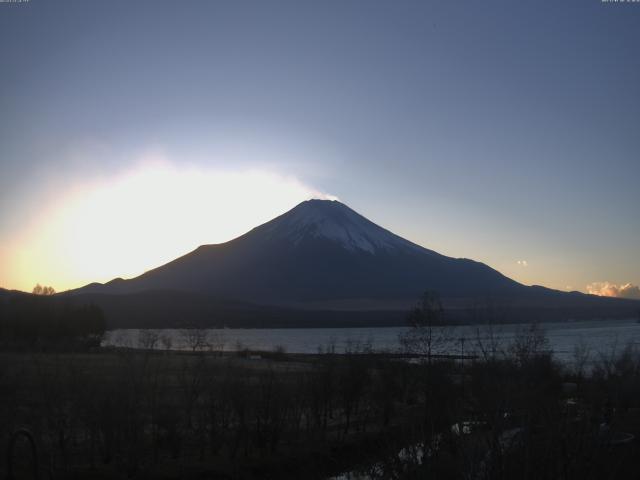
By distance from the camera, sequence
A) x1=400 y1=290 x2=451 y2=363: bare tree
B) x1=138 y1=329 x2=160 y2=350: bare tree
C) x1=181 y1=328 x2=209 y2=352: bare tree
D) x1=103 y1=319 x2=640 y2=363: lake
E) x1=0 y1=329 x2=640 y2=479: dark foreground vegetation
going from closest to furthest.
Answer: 1. x1=0 y1=329 x2=640 y2=479: dark foreground vegetation
2. x1=138 y1=329 x2=160 y2=350: bare tree
3. x1=400 y1=290 x2=451 y2=363: bare tree
4. x1=103 y1=319 x2=640 y2=363: lake
5. x1=181 y1=328 x2=209 y2=352: bare tree

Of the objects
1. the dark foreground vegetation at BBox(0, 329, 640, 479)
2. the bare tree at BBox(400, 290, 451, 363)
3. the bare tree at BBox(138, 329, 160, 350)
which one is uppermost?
the bare tree at BBox(400, 290, 451, 363)

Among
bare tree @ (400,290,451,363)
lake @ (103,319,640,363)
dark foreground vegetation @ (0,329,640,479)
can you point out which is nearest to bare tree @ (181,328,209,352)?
lake @ (103,319,640,363)

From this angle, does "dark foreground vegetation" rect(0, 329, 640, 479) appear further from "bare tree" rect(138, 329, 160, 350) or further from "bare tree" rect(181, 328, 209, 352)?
"bare tree" rect(181, 328, 209, 352)

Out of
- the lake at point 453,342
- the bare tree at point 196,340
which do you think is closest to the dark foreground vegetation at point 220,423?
the lake at point 453,342

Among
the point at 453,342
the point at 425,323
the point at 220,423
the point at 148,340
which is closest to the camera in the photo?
the point at 220,423

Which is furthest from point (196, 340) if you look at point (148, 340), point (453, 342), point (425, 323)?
point (425, 323)

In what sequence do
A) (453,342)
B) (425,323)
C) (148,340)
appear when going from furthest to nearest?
(453,342) → (148,340) → (425,323)

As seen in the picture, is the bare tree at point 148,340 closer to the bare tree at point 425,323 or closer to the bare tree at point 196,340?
the bare tree at point 196,340

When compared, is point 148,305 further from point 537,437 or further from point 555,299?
point 537,437

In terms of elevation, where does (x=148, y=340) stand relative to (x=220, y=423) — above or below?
above

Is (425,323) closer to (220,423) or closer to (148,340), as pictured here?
(220,423)

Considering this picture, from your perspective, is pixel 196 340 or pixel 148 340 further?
pixel 196 340

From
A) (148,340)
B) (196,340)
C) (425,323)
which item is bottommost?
(196,340)

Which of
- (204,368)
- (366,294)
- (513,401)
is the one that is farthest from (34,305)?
(366,294)
